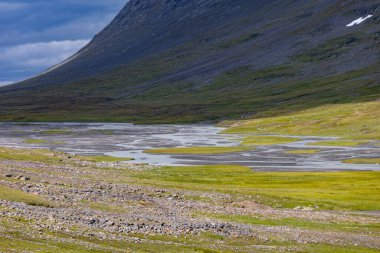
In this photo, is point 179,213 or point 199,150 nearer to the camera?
point 179,213

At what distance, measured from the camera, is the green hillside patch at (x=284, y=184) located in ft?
209

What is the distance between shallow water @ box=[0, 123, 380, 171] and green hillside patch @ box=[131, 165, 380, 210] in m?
10.8

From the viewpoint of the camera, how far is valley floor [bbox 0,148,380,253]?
38.0 metres

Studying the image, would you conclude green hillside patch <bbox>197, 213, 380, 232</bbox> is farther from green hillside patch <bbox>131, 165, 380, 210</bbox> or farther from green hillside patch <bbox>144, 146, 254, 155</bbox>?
green hillside patch <bbox>144, 146, 254, 155</bbox>

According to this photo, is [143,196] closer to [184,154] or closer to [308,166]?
[308,166]

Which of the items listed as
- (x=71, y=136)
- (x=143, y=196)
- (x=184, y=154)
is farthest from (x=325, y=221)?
(x=71, y=136)

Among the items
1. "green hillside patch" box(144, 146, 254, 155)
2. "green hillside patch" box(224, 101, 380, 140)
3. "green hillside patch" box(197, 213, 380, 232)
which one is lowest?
"green hillside patch" box(224, 101, 380, 140)

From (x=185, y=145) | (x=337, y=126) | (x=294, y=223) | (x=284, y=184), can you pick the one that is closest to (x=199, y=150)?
A: (x=185, y=145)

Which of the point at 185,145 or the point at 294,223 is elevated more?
the point at 294,223

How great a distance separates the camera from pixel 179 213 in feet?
A: 171

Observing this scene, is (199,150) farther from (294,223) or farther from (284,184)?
(294,223)

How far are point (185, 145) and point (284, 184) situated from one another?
223ft

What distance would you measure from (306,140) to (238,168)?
6186 centimetres

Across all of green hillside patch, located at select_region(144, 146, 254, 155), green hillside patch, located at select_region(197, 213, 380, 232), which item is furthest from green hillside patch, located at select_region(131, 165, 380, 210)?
green hillside patch, located at select_region(144, 146, 254, 155)
